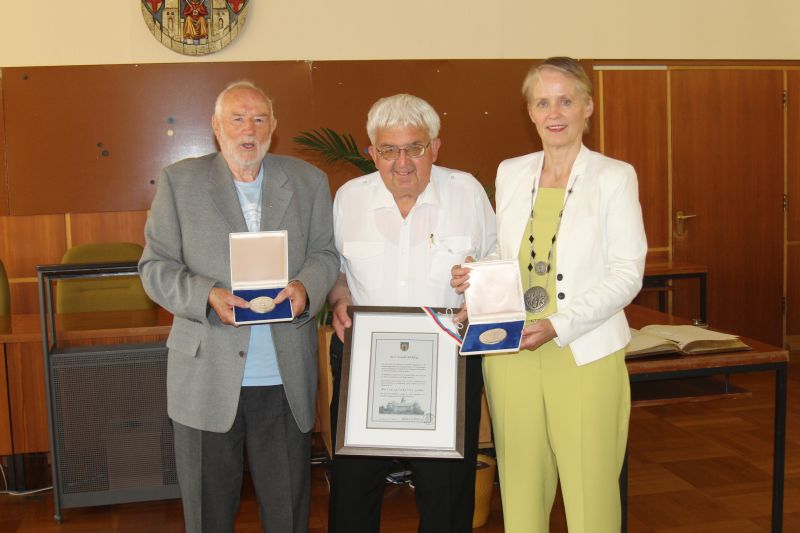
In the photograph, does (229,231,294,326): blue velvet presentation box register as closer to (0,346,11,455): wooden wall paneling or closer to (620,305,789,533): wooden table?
(620,305,789,533): wooden table

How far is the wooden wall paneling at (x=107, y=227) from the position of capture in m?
5.97

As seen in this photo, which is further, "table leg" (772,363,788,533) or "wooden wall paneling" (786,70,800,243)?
"wooden wall paneling" (786,70,800,243)

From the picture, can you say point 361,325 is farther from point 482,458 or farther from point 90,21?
point 90,21

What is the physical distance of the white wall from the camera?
19.2 ft

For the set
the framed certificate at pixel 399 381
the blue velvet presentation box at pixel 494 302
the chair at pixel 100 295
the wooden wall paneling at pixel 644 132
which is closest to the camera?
the blue velvet presentation box at pixel 494 302

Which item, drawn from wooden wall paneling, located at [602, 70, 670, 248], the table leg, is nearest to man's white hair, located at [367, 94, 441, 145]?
the table leg

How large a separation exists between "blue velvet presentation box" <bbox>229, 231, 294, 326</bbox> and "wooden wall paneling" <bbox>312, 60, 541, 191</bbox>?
4029 mm

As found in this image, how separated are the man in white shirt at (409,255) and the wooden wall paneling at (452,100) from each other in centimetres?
376

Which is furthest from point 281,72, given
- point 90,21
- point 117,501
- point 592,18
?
point 117,501

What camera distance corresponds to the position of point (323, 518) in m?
3.68

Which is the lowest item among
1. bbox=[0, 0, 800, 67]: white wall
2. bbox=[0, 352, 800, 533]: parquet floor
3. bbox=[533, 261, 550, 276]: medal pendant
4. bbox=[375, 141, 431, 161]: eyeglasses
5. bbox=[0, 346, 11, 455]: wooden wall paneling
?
bbox=[0, 352, 800, 533]: parquet floor

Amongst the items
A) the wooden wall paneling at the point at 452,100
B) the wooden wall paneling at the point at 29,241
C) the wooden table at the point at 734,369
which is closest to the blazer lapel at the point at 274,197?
the wooden table at the point at 734,369

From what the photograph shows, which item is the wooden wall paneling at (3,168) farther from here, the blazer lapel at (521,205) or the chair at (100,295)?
the blazer lapel at (521,205)

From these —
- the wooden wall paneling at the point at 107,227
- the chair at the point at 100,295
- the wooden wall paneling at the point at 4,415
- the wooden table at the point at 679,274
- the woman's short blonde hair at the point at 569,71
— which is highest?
the woman's short blonde hair at the point at 569,71
